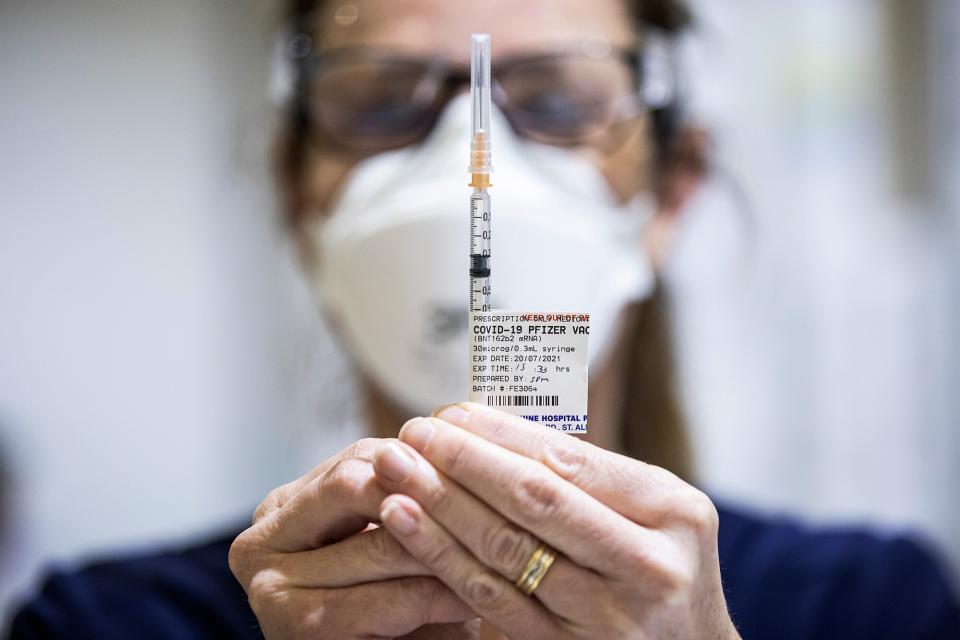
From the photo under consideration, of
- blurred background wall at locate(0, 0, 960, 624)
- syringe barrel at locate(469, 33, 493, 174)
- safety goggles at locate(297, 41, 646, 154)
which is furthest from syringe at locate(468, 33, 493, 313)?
blurred background wall at locate(0, 0, 960, 624)

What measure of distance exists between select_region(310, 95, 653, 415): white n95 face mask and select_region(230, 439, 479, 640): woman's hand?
1.16 feet

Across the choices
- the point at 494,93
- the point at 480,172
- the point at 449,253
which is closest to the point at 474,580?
the point at 480,172

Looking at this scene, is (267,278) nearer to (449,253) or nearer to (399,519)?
(449,253)

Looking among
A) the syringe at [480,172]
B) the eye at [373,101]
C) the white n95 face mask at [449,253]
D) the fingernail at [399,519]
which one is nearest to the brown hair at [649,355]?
the eye at [373,101]

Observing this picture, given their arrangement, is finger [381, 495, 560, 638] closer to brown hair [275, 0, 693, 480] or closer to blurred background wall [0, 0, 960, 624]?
brown hair [275, 0, 693, 480]

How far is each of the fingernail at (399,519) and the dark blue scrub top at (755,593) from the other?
1.94ft

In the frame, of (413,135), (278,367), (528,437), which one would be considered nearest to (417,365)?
(413,135)

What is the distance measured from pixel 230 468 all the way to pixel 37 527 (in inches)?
14.6

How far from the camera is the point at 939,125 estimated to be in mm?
1862

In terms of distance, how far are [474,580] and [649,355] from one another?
3.13 ft

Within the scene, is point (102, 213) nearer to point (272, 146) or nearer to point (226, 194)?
point (226, 194)

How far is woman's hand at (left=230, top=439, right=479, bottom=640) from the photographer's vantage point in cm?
53

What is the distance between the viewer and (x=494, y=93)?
3.42 feet

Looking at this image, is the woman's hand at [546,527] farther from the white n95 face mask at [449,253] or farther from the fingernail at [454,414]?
the white n95 face mask at [449,253]
